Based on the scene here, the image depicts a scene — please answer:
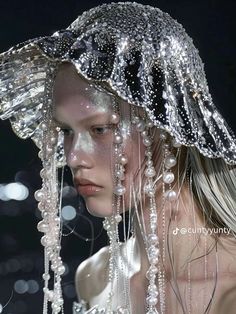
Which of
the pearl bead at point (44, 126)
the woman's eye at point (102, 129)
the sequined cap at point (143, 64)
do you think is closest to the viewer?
the sequined cap at point (143, 64)

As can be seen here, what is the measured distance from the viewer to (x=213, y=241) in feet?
4.51

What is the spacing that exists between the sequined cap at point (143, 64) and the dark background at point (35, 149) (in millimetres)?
319

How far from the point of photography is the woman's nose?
4.34 ft

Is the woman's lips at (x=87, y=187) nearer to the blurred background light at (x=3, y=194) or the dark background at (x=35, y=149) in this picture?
the dark background at (x=35, y=149)

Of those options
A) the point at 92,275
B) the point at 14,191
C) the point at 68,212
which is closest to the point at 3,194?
the point at 14,191


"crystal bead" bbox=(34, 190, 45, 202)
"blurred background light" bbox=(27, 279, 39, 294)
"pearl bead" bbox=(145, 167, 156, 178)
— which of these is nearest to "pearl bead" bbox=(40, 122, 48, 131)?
"crystal bead" bbox=(34, 190, 45, 202)

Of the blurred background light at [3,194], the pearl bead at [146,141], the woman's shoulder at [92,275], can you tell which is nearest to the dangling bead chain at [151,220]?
the pearl bead at [146,141]

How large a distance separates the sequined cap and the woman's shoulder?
0.43 meters

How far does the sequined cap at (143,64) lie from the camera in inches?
48.4

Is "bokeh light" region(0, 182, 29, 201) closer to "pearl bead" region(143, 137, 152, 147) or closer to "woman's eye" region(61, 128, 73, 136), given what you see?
"woman's eye" region(61, 128, 73, 136)

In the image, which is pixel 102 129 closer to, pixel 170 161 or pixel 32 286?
pixel 170 161

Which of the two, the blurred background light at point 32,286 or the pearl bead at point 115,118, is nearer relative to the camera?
the pearl bead at point 115,118

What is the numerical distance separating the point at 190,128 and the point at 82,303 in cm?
55

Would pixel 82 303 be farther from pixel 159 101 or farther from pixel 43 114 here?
pixel 159 101
